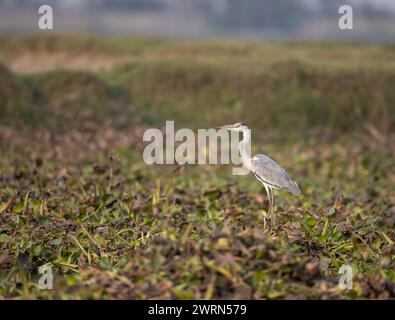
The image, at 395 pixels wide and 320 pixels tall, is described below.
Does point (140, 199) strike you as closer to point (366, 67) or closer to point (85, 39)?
point (366, 67)

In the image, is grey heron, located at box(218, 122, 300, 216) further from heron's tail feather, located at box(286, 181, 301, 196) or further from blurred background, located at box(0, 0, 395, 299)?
blurred background, located at box(0, 0, 395, 299)

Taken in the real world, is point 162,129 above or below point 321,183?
→ above

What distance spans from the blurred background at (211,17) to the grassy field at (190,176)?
63.8m

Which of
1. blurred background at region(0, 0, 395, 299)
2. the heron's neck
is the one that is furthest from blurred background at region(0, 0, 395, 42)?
the heron's neck

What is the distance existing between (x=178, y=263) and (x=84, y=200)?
2554 millimetres

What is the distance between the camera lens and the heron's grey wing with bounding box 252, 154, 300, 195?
602 cm

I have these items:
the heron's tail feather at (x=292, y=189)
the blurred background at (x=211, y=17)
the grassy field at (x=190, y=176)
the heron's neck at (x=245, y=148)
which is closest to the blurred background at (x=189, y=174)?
the grassy field at (x=190, y=176)

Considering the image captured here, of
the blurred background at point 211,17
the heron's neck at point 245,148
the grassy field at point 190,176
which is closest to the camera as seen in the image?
the grassy field at point 190,176

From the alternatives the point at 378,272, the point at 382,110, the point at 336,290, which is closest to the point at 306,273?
the point at 336,290

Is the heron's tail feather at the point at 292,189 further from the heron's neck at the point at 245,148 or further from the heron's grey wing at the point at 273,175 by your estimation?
the heron's neck at the point at 245,148

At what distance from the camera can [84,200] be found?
6496mm

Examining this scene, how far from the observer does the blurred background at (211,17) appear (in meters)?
86.6
